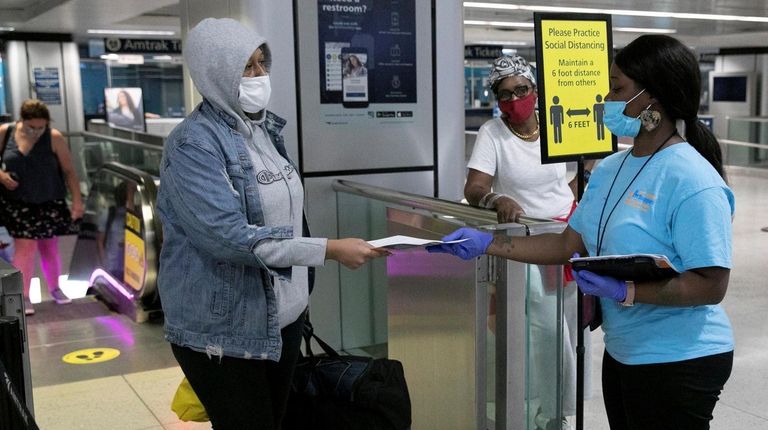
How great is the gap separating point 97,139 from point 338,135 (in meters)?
10.4

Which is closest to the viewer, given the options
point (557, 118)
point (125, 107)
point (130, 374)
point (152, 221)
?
point (557, 118)

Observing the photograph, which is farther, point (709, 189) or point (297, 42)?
point (297, 42)

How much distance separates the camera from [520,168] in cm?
354

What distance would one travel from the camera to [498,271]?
114 inches

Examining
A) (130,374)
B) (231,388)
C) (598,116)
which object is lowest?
(130,374)

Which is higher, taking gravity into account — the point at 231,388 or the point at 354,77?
the point at 354,77

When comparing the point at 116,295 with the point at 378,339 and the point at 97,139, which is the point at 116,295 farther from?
the point at 97,139

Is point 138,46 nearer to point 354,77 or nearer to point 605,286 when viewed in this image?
point 354,77

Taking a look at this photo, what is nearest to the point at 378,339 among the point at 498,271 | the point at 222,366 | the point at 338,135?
the point at 338,135

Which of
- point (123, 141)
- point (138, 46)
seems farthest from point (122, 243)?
point (138, 46)

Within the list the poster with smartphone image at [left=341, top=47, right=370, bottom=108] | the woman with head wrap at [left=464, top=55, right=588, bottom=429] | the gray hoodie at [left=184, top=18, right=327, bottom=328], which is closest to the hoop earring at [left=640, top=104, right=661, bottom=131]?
the gray hoodie at [left=184, top=18, right=327, bottom=328]

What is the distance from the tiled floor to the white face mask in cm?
225

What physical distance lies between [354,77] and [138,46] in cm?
1455

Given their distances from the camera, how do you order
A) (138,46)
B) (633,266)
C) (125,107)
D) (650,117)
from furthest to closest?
(125,107) < (138,46) < (650,117) < (633,266)
